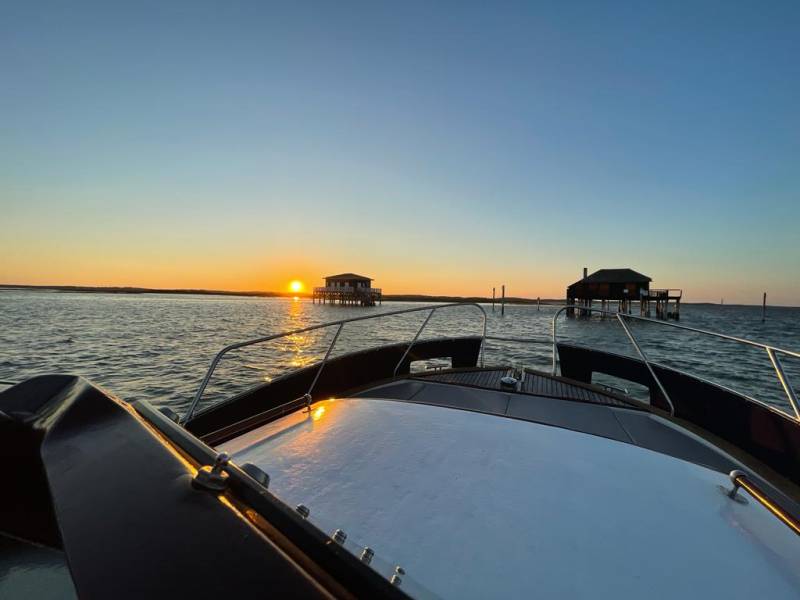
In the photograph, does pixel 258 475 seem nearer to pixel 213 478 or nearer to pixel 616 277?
pixel 213 478

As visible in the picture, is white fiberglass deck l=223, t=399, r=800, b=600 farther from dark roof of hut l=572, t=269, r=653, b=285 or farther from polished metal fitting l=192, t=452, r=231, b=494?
dark roof of hut l=572, t=269, r=653, b=285

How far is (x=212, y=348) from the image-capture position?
49.3 feet

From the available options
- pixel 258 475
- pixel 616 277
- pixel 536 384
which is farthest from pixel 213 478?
pixel 616 277

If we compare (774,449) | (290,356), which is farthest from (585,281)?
(774,449)

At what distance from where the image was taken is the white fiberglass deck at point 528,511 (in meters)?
1.32

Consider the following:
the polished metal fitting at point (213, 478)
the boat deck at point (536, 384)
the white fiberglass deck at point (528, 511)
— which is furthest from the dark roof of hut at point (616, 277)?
the polished metal fitting at point (213, 478)

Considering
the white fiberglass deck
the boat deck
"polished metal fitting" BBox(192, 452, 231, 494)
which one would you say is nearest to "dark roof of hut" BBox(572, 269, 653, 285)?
the boat deck

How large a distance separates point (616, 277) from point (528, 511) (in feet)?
191

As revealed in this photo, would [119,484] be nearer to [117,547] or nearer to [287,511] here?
[117,547]

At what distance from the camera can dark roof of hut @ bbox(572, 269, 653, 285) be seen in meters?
46.8

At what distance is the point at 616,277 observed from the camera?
5091 cm

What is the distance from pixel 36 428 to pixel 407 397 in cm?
288

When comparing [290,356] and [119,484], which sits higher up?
[119,484]

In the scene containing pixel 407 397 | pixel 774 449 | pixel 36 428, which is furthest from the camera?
pixel 407 397
